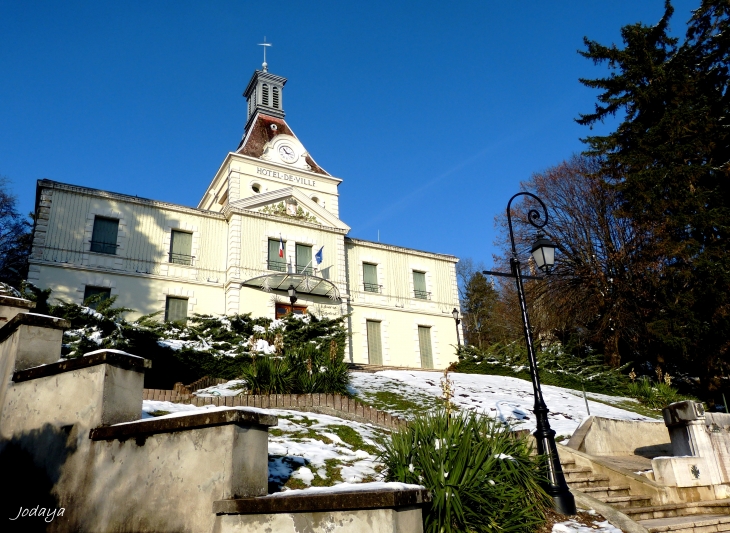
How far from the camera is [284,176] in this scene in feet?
107

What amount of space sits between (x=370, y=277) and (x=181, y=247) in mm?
10166

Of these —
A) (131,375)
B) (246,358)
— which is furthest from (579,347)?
(131,375)

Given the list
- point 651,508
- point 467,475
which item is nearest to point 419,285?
point 651,508

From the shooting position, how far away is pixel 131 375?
20.1 ft

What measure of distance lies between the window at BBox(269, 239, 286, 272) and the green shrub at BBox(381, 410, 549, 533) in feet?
70.1

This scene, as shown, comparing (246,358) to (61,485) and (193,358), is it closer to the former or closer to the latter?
(193,358)

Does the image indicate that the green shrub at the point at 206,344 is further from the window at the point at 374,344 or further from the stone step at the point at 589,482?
the window at the point at 374,344

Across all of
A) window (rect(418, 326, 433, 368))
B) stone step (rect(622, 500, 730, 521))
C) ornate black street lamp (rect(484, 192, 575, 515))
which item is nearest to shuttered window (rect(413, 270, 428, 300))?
window (rect(418, 326, 433, 368))

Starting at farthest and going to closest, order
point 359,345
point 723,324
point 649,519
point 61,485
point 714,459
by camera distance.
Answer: point 359,345
point 723,324
point 714,459
point 649,519
point 61,485

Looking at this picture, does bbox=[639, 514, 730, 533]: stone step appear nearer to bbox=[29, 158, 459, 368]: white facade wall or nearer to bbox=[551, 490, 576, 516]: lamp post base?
bbox=[551, 490, 576, 516]: lamp post base

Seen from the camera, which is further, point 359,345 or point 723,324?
point 359,345

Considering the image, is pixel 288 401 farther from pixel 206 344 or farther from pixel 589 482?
pixel 206 344

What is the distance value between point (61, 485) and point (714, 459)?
10.2 m

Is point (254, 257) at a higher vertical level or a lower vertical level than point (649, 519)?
higher
